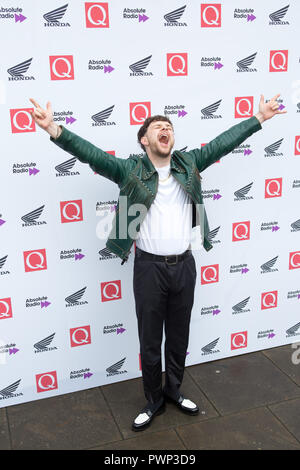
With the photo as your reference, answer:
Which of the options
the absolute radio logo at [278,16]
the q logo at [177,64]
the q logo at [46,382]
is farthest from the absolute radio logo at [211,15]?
the q logo at [46,382]

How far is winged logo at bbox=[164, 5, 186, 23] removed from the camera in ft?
10.7

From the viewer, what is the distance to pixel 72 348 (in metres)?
3.54

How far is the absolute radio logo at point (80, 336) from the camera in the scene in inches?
138

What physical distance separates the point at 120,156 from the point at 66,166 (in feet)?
1.22

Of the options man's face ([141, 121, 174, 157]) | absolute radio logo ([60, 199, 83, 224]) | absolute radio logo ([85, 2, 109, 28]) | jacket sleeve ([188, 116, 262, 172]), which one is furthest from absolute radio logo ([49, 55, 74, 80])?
jacket sleeve ([188, 116, 262, 172])

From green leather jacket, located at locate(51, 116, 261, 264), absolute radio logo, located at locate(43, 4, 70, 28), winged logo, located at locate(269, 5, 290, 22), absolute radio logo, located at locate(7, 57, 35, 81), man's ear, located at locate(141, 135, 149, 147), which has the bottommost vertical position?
green leather jacket, located at locate(51, 116, 261, 264)

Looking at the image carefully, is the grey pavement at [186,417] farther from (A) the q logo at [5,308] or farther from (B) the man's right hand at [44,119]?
(B) the man's right hand at [44,119]

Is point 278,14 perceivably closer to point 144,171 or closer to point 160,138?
point 160,138

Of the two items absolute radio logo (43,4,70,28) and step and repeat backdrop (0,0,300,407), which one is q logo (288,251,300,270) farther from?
absolute radio logo (43,4,70,28)

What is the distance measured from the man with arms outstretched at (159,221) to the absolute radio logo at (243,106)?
0.47 meters

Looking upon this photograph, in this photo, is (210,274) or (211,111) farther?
(210,274)

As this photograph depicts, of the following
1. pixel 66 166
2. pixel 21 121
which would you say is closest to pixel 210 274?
pixel 66 166

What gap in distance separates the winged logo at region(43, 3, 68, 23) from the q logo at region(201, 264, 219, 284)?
6.47 ft

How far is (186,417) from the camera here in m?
3.26
